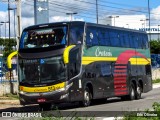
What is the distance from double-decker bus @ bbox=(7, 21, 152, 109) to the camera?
66.8 feet

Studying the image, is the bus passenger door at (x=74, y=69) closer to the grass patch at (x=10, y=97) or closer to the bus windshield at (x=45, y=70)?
the bus windshield at (x=45, y=70)

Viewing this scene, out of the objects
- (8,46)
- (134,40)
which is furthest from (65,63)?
(8,46)

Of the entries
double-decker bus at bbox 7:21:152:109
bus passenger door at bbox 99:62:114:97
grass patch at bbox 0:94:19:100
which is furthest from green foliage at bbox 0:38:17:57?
double-decker bus at bbox 7:21:152:109

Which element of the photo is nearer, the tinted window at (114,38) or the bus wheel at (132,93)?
the tinted window at (114,38)

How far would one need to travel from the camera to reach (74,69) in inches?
818

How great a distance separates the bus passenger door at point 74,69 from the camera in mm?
20531

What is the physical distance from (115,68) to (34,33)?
218 inches

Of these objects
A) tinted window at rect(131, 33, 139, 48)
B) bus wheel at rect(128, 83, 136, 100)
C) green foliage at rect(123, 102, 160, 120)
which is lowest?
bus wheel at rect(128, 83, 136, 100)

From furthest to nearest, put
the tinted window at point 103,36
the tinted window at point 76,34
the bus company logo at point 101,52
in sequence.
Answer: the tinted window at point 103,36 < the bus company logo at point 101,52 < the tinted window at point 76,34

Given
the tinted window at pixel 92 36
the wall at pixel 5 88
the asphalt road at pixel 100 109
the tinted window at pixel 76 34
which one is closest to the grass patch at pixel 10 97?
the wall at pixel 5 88

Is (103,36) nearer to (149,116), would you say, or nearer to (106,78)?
(106,78)

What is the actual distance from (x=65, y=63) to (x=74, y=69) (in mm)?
723

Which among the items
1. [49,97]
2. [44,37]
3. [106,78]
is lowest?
[49,97]

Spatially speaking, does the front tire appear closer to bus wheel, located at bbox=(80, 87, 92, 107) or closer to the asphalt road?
the asphalt road
